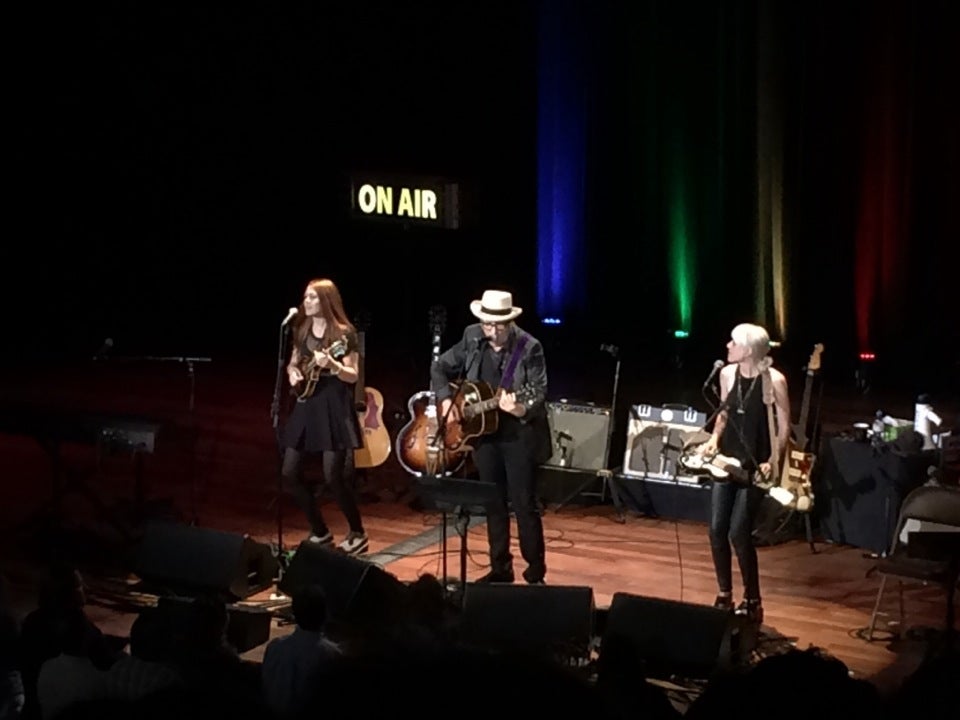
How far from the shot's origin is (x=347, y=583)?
7.54 meters

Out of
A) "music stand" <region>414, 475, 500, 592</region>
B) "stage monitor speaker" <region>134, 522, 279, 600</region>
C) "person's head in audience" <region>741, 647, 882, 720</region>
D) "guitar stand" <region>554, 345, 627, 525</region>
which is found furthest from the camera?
"guitar stand" <region>554, 345, 627, 525</region>

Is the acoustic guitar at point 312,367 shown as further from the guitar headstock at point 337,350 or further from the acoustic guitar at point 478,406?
the acoustic guitar at point 478,406

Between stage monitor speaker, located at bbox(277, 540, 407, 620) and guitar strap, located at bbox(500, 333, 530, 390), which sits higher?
guitar strap, located at bbox(500, 333, 530, 390)

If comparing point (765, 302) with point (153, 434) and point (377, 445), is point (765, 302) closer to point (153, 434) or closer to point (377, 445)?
point (377, 445)

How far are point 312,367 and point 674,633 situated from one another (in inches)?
129

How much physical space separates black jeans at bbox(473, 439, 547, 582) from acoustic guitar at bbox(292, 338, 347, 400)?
45.4 inches

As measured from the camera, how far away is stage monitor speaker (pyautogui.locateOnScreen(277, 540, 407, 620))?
7.05 metres

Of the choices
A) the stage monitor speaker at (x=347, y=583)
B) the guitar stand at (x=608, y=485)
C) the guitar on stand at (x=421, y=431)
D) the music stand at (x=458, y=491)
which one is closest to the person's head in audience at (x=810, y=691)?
the stage monitor speaker at (x=347, y=583)

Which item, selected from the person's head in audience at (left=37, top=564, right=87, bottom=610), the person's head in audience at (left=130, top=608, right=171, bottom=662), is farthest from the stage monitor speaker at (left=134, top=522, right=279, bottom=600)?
the person's head in audience at (left=37, top=564, right=87, bottom=610)

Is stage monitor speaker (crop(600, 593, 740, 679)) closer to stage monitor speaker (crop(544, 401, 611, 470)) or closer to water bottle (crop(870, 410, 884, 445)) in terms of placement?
water bottle (crop(870, 410, 884, 445))

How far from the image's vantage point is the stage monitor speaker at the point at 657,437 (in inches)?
430

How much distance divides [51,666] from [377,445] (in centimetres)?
662

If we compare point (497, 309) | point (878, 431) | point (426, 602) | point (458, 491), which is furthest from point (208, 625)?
point (878, 431)

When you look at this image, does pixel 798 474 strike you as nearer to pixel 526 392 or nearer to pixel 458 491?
pixel 526 392
